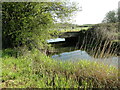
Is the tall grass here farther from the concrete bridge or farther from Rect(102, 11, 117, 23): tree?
the concrete bridge

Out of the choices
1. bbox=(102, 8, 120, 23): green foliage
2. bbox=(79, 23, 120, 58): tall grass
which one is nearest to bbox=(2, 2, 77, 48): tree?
bbox=(79, 23, 120, 58): tall grass

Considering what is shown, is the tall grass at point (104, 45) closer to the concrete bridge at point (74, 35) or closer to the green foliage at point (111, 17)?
the green foliage at point (111, 17)

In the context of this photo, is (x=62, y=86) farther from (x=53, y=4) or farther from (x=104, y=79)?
(x=53, y=4)

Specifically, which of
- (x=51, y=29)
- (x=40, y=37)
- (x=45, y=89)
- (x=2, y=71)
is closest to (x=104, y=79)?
→ (x=45, y=89)

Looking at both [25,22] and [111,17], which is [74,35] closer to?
[111,17]

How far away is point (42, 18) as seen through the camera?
5188mm

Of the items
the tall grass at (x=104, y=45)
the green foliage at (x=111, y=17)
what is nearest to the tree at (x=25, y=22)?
the tall grass at (x=104, y=45)

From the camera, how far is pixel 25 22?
193 inches

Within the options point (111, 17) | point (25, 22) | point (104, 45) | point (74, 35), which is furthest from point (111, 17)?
point (104, 45)

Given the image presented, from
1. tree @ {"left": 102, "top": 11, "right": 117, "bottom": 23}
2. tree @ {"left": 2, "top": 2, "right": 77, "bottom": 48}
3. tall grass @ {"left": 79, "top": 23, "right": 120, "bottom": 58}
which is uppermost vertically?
tree @ {"left": 102, "top": 11, "right": 117, "bottom": 23}

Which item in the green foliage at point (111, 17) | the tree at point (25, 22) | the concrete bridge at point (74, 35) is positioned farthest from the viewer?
the concrete bridge at point (74, 35)

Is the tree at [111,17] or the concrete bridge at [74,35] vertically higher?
the tree at [111,17]

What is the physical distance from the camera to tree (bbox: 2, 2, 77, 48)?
474cm

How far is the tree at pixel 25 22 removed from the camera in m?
4.74
